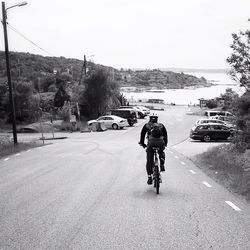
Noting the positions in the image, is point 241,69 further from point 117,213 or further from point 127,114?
point 127,114

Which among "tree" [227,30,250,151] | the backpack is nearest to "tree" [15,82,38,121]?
"tree" [227,30,250,151]

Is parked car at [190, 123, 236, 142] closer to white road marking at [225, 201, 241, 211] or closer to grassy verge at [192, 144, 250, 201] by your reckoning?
grassy verge at [192, 144, 250, 201]

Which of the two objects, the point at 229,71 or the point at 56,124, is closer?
the point at 229,71

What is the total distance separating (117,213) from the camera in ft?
28.5

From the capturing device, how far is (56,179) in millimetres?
13508

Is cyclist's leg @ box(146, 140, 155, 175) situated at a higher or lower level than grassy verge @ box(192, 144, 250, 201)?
higher

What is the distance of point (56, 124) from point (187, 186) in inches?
1714

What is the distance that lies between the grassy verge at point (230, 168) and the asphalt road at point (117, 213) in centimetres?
39

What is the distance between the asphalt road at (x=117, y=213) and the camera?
6.74 meters

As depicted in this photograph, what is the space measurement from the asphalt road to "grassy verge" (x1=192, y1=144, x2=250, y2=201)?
1.27ft

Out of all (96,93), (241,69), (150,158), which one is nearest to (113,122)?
(96,93)

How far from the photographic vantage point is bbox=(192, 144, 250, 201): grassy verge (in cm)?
1187

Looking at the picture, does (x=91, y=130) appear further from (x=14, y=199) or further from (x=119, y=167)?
(x=14, y=199)

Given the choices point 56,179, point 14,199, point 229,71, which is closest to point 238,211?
point 14,199
